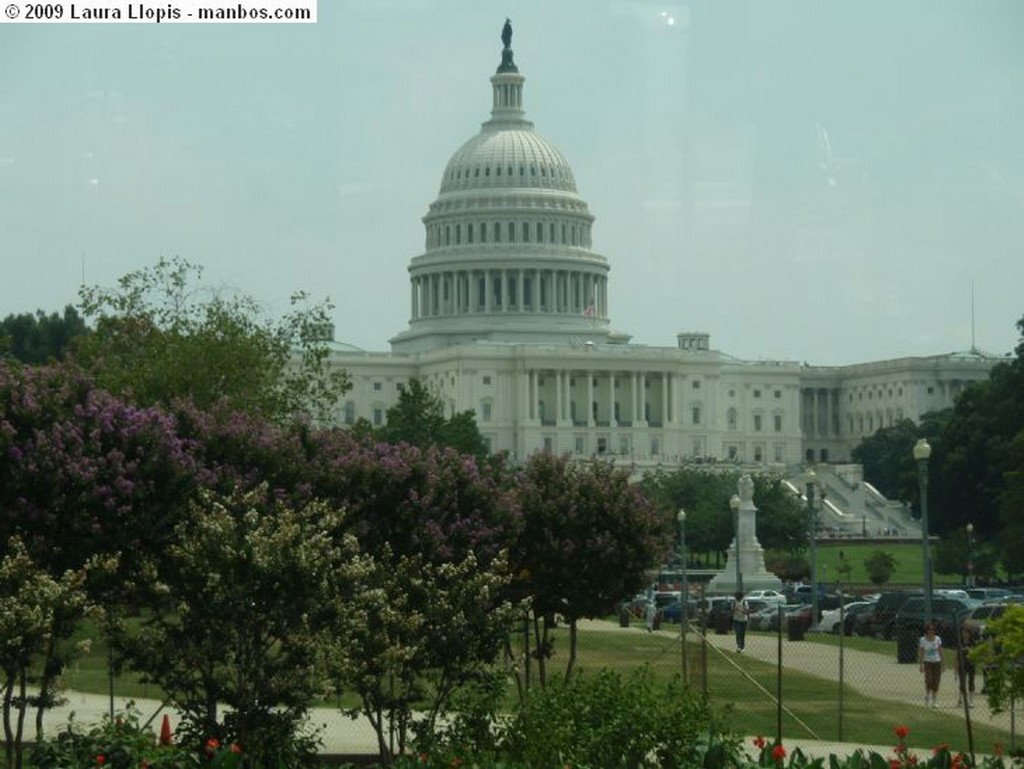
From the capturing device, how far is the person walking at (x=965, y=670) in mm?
29953

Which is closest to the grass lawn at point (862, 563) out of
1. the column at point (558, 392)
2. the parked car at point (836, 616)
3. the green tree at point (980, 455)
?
the green tree at point (980, 455)

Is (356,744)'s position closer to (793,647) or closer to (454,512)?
(454,512)

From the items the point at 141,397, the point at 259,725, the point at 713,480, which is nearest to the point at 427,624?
the point at 259,725

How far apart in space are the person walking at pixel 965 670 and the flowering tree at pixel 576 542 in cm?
594

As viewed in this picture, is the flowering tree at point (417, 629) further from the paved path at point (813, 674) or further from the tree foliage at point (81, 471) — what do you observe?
the tree foliage at point (81, 471)

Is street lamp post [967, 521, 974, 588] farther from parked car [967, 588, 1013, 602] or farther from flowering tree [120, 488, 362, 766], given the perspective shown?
flowering tree [120, 488, 362, 766]

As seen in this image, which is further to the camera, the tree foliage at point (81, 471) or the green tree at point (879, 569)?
the green tree at point (879, 569)

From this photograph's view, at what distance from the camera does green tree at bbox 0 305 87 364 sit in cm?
11944

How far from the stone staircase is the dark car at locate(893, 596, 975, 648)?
8583 cm

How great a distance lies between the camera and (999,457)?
102 m

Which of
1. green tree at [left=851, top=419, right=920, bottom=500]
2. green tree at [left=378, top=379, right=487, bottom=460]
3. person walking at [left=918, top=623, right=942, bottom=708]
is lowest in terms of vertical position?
person walking at [left=918, top=623, right=942, bottom=708]

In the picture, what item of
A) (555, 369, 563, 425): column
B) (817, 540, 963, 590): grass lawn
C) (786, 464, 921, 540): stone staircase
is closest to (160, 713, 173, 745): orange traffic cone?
(817, 540, 963, 590): grass lawn

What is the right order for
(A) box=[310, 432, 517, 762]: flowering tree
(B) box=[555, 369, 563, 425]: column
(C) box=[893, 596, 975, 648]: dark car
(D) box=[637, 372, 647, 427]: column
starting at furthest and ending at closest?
(D) box=[637, 372, 647, 427]: column
(B) box=[555, 369, 563, 425]: column
(C) box=[893, 596, 975, 648]: dark car
(A) box=[310, 432, 517, 762]: flowering tree

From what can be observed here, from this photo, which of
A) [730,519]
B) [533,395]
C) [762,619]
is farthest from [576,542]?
[533,395]
